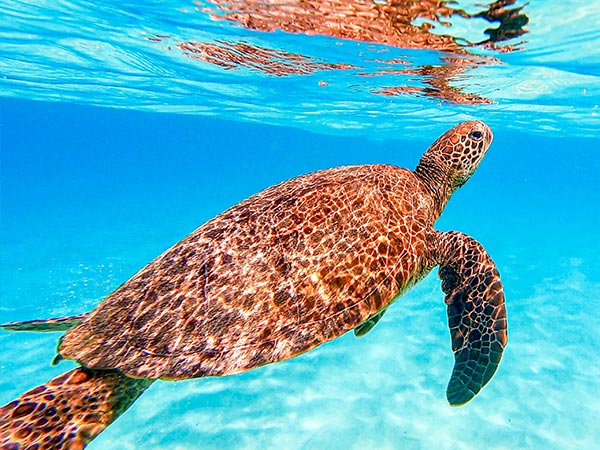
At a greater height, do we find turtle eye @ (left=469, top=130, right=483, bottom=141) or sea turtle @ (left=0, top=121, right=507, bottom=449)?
turtle eye @ (left=469, top=130, right=483, bottom=141)

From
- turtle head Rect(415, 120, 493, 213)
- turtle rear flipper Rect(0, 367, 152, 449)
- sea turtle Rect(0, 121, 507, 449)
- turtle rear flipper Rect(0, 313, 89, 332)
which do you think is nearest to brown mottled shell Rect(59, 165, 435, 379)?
sea turtle Rect(0, 121, 507, 449)

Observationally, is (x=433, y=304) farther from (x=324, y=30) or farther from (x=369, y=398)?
(x=324, y=30)

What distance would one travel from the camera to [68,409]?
3553mm

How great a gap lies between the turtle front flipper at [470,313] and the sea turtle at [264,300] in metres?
0.01

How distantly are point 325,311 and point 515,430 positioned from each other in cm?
553

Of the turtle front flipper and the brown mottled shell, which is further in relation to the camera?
the turtle front flipper

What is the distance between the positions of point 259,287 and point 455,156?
168 inches

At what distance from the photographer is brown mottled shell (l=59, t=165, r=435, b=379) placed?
367 centimetres

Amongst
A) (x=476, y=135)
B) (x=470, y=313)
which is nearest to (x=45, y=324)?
(x=470, y=313)

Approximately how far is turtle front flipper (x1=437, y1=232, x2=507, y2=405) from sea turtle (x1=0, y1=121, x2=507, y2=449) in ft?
0.04

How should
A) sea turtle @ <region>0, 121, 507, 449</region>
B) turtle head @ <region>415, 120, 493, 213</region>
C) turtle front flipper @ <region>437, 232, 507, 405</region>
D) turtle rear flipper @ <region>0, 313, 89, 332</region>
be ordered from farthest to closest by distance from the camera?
turtle head @ <region>415, 120, 493, 213</region> → turtle rear flipper @ <region>0, 313, 89, 332</region> → turtle front flipper @ <region>437, 232, 507, 405</region> → sea turtle @ <region>0, 121, 507, 449</region>

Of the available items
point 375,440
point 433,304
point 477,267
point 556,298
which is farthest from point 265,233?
point 556,298

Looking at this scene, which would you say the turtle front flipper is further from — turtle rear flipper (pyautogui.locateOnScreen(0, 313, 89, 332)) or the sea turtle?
turtle rear flipper (pyautogui.locateOnScreen(0, 313, 89, 332))

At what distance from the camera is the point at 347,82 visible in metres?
18.2
